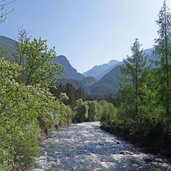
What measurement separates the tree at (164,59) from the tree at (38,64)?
45.6 feet

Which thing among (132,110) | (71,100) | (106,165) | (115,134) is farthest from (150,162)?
(71,100)

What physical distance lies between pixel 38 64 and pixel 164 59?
17.0 m

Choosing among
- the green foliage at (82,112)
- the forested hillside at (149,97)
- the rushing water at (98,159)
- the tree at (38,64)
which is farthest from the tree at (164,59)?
the green foliage at (82,112)

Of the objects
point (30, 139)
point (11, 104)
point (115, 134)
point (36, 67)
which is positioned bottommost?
point (115, 134)

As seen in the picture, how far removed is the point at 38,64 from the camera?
73.7 feet

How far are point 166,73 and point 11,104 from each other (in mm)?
26272

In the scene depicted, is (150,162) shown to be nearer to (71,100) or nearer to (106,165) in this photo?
(106,165)

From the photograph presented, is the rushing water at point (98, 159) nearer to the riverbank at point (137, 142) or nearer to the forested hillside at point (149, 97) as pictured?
the riverbank at point (137, 142)

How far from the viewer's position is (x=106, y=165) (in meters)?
26.4

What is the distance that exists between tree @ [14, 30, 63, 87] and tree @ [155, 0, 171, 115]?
45.6 feet

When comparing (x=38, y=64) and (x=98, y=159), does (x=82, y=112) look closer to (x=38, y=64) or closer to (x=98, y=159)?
(x=98, y=159)

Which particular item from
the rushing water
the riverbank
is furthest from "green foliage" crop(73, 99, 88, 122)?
the rushing water

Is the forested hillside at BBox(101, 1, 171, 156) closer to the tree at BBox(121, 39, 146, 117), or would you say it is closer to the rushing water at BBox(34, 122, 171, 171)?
the tree at BBox(121, 39, 146, 117)

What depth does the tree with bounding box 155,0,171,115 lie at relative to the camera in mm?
33072
